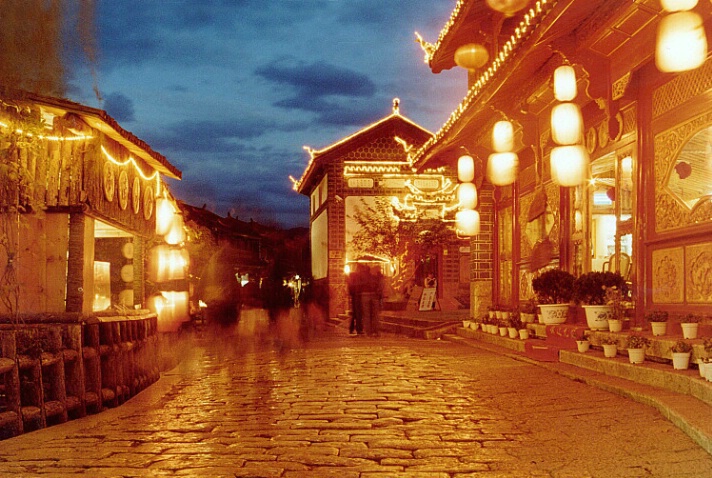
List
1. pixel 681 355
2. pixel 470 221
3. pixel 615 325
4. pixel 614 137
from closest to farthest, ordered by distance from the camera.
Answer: pixel 681 355 < pixel 615 325 < pixel 614 137 < pixel 470 221

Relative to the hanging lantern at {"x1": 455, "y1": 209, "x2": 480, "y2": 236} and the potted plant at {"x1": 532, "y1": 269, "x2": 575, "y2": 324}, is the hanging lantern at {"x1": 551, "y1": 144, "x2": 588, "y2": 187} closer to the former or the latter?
the potted plant at {"x1": 532, "y1": 269, "x2": 575, "y2": 324}

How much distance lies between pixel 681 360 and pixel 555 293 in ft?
15.0

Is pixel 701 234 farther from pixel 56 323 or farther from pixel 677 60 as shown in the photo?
pixel 56 323

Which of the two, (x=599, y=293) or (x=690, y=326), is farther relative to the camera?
(x=599, y=293)

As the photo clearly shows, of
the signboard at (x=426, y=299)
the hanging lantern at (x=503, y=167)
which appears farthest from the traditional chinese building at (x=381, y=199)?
the hanging lantern at (x=503, y=167)

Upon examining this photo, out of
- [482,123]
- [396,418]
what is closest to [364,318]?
[482,123]

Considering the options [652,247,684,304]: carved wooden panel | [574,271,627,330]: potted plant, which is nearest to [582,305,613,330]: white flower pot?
[574,271,627,330]: potted plant

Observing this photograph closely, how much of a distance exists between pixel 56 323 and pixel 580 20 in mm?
8203

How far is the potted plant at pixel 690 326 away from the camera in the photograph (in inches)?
324

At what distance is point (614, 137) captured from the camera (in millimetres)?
11250

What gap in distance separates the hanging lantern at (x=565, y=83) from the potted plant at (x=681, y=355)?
15.0ft

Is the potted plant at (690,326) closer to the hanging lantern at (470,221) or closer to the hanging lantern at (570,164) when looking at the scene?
the hanging lantern at (570,164)

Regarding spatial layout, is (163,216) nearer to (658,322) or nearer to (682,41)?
(658,322)

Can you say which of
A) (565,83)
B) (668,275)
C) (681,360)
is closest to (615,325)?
(668,275)
